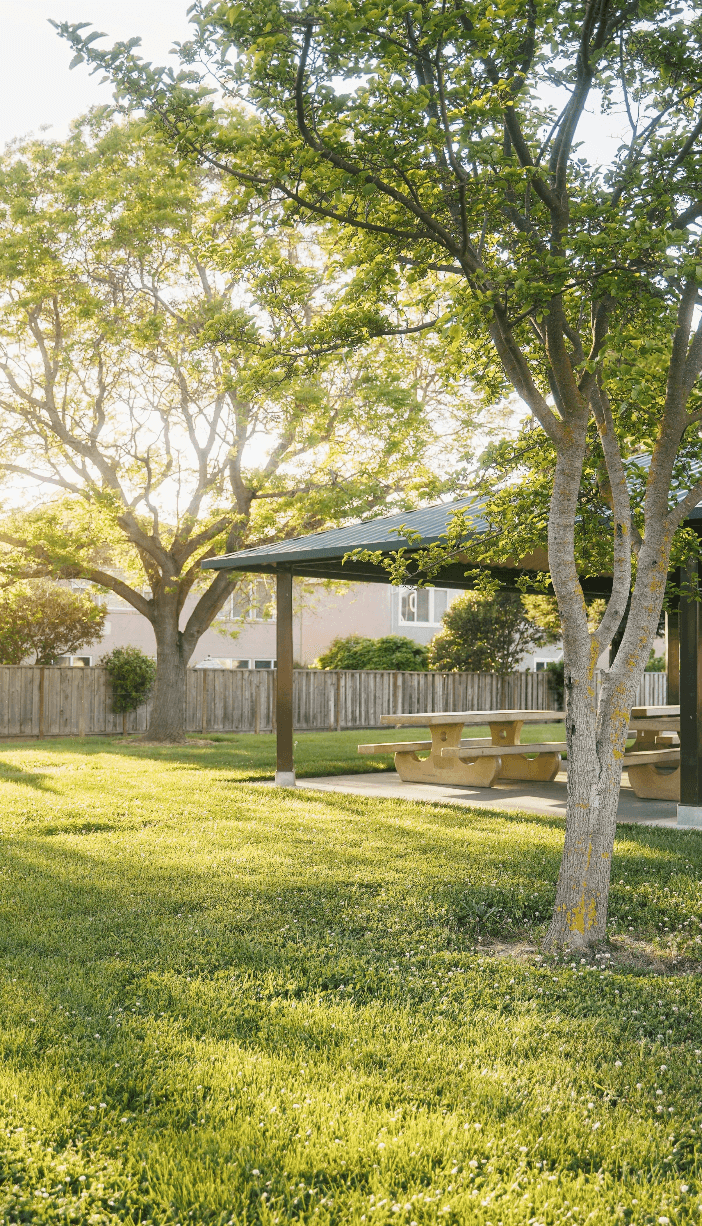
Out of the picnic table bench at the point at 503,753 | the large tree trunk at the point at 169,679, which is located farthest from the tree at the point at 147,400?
the picnic table bench at the point at 503,753

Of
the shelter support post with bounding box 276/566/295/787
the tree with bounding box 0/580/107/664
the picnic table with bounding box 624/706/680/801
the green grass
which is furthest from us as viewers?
the tree with bounding box 0/580/107/664

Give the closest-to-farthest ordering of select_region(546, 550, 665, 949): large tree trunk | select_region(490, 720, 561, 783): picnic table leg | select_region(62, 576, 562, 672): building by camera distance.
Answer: select_region(546, 550, 665, 949): large tree trunk → select_region(490, 720, 561, 783): picnic table leg → select_region(62, 576, 562, 672): building

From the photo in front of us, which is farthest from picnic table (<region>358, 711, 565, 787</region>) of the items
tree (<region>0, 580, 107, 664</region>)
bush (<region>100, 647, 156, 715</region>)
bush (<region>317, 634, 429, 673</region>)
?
bush (<region>317, 634, 429, 673</region>)

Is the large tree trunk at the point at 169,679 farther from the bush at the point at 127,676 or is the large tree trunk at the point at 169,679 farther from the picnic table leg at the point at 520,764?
the picnic table leg at the point at 520,764

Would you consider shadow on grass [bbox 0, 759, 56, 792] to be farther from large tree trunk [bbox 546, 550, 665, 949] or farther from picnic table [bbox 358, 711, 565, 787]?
large tree trunk [bbox 546, 550, 665, 949]

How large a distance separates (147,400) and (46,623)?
7.43 metres

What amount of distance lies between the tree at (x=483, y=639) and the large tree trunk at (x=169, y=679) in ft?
28.5

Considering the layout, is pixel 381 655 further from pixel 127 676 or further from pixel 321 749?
pixel 321 749

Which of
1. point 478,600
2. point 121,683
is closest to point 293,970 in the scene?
point 121,683

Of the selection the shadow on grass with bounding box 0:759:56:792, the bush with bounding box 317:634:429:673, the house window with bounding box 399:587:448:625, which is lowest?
the shadow on grass with bounding box 0:759:56:792

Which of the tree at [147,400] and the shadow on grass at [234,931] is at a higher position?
the tree at [147,400]

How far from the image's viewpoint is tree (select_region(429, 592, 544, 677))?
25875 millimetres

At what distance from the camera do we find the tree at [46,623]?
2252cm

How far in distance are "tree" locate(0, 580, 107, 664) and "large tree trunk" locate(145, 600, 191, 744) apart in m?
3.33
